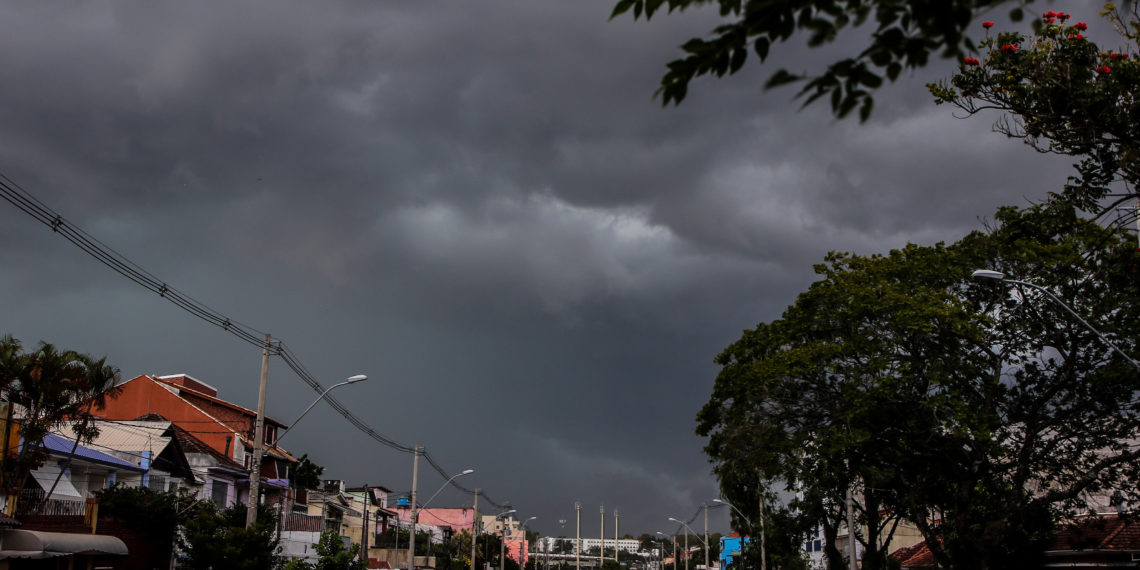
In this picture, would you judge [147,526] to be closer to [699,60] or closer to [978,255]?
[978,255]

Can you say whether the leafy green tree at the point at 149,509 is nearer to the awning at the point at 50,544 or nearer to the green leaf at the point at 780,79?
the awning at the point at 50,544

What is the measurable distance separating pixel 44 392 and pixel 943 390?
29.4 meters

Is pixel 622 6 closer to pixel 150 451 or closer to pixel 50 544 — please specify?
pixel 50 544

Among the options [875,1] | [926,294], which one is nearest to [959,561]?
[926,294]

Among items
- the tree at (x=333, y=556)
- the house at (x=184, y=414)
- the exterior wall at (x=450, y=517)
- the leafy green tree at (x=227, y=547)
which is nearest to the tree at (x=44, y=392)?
the leafy green tree at (x=227, y=547)

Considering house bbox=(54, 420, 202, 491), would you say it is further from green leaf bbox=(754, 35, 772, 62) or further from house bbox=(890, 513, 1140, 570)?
green leaf bbox=(754, 35, 772, 62)

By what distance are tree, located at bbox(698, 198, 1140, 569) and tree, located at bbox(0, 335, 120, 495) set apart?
22.4 meters

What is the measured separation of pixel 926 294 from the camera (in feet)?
94.9

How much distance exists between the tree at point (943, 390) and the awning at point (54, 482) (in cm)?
2395

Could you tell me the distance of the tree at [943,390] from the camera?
26.4 m

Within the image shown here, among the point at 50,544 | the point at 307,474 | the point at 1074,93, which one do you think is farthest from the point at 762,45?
the point at 307,474

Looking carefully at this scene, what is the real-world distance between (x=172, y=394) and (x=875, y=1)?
57294 millimetres

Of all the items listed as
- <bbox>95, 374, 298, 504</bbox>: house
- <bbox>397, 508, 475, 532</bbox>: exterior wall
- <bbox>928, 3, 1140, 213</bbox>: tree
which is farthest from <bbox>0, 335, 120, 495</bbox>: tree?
<bbox>397, 508, 475, 532</bbox>: exterior wall

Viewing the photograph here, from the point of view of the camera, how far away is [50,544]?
29.4 metres
